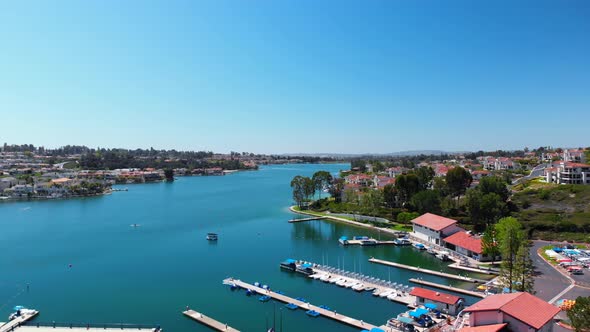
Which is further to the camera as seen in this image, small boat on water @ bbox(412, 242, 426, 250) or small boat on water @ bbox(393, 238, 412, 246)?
small boat on water @ bbox(393, 238, 412, 246)

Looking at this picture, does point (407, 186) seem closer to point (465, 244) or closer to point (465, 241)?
point (465, 241)

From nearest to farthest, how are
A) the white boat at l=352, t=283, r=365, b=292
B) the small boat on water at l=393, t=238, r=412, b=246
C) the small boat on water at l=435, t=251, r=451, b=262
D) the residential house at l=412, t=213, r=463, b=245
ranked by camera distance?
the white boat at l=352, t=283, r=365, b=292
the small boat on water at l=435, t=251, r=451, b=262
the residential house at l=412, t=213, r=463, b=245
the small boat on water at l=393, t=238, r=412, b=246

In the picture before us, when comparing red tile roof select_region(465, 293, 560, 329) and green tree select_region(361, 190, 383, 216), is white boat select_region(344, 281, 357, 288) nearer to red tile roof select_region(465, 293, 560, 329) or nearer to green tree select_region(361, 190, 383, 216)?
red tile roof select_region(465, 293, 560, 329)

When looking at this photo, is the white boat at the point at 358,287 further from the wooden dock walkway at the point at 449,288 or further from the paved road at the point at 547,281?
the paved road at the point at 547,281

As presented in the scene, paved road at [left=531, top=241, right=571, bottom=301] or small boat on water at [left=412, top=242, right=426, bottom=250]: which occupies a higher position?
paved road at [left=531, top=241, right=571, bottom=301]

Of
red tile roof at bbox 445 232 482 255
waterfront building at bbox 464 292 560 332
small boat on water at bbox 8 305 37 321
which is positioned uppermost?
waterfront building at bbox 464 292 560 332

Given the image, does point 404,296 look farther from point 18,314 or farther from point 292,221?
point 292,221

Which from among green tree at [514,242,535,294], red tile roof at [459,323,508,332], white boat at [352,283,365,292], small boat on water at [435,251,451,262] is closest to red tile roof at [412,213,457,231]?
small boat on water at [435,251,451,262]

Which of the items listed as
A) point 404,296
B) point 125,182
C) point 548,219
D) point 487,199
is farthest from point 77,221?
point 125,182
